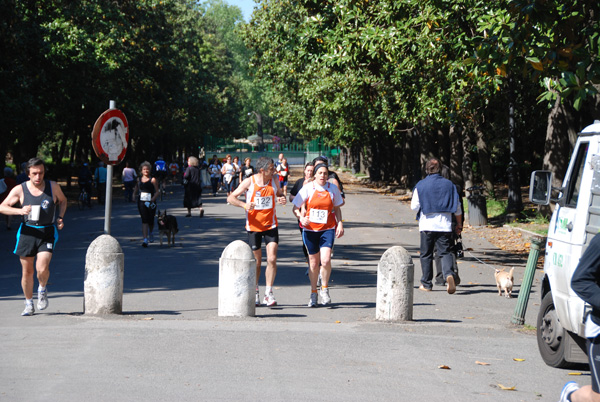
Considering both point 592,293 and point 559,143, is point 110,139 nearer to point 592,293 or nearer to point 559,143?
point 592,293

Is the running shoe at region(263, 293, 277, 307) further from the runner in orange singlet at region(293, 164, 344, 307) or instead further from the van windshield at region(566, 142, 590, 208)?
the van windshield at region(566, 142, 590, 208)

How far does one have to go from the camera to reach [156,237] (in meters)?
20.6

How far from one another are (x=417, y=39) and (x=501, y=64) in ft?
19.5

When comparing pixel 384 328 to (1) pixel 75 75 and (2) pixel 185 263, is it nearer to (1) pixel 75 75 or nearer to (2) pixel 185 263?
(2) pixel 185 263

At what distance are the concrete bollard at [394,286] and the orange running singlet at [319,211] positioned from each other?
48.6 inches

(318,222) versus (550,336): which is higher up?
(318,222)

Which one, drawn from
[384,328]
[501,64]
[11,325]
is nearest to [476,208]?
[501,64]

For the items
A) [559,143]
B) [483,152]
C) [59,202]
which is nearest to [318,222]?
[59,202]

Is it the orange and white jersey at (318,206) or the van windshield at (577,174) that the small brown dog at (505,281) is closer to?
the orange and white jersey at (318,206)

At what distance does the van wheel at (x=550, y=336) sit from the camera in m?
7.07

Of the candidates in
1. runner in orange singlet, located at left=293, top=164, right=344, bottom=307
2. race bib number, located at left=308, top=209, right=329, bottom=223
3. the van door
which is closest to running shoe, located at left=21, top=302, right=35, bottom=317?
runner in orange singlet, located at left=293, top=164, right=344, bottom=307

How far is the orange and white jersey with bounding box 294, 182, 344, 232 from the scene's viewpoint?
10.5 meters

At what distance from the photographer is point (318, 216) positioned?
10.5 metres

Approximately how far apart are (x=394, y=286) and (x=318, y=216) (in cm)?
156
